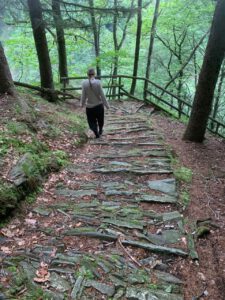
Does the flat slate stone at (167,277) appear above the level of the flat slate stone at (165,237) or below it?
above

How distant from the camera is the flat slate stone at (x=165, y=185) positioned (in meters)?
5.40

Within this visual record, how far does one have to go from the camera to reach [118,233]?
163 inches

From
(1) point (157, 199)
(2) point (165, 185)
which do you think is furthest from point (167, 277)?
(2) point (165, 185)

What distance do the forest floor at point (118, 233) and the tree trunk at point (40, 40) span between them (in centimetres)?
447

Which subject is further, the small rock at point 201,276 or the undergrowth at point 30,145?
the undergrowth at point 30,145

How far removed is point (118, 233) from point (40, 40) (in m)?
8.69

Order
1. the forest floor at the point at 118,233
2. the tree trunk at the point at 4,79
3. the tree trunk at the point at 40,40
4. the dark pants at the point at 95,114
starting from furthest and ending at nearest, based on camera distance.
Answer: the tree trunk at the point at 40,40
the dark pants at the point at 95,114
the tree trunk at the point at 4,79
the forest floor at the point at 118,233

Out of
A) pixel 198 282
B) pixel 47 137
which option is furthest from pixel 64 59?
pixel 198 282

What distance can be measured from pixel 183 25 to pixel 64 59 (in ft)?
24.9

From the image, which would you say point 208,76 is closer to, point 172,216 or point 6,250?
point 172,216

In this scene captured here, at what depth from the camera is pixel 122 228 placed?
168 inches

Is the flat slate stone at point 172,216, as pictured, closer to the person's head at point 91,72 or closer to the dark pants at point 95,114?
the dark pants at point 95,114

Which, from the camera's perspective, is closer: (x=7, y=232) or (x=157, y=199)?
(x=7, y=232)

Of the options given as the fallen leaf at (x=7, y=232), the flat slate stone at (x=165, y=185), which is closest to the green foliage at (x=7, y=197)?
the fallen leaf at (x=7, y=232)
